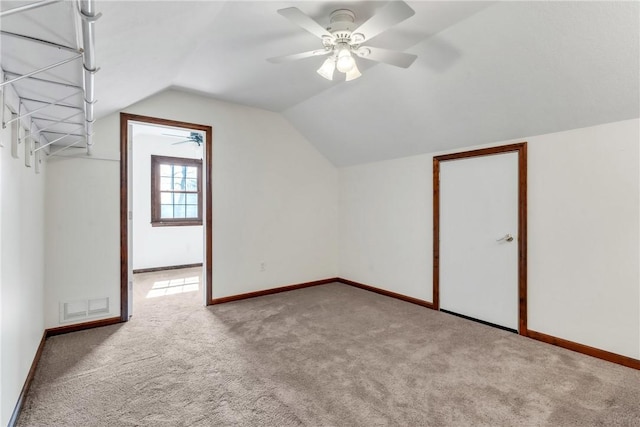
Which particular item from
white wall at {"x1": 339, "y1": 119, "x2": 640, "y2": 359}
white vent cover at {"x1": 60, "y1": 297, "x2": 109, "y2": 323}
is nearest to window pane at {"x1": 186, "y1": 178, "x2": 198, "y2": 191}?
white vent cover at {"x1": 60, "y1": 297, "x2": 109, "y2": 323}

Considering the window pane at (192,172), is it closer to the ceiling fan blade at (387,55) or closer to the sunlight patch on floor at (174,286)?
the sunlight patch on floor at (174,286)

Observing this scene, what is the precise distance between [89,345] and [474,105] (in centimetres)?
407

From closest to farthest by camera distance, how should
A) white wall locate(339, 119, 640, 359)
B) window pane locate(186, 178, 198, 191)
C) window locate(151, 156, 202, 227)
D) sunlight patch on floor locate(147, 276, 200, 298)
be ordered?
1. white wall locate(339, 119, 640, 359)
2. sunlight patch on floor locate(147, 276, 200, 298)
3. window locate(151, 156, 202, 227)
4. window pane locate(186, 178, 198, 191)

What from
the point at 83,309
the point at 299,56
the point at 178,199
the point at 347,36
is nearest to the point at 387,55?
the point at 347,36

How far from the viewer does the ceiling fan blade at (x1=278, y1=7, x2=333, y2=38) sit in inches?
69.1

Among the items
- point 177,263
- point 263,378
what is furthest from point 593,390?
point 177,263

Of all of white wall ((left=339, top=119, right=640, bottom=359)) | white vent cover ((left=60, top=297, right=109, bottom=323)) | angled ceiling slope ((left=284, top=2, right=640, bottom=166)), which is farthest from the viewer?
white vent cover ((left=60, top=297, right=109, bottom=323))

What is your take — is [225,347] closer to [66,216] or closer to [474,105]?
[66,216]

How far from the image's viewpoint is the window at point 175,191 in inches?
239

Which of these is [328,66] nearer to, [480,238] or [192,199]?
[480,238]

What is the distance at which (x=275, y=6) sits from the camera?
6.93 feet

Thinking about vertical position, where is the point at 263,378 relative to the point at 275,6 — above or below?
below

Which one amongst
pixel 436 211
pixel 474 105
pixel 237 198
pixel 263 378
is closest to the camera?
pixel 263 378

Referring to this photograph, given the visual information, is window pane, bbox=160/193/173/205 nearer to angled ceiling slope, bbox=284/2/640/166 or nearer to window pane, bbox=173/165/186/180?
window pane, bbox=173/165/186/180
